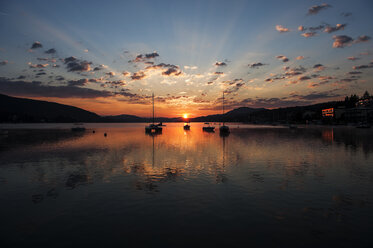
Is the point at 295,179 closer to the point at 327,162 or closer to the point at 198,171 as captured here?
the point at 198,171

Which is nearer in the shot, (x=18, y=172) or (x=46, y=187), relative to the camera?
(x=46, y=187)

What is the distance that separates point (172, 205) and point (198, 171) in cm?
868

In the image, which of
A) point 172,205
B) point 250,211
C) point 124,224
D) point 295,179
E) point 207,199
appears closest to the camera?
point 124,224

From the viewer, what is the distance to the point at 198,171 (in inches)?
818

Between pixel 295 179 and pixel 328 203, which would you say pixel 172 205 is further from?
pixel 295 179

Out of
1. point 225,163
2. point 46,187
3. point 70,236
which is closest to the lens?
point 70,236

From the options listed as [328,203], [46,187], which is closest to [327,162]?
[328,203]

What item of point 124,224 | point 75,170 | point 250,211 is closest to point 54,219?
point 124,224

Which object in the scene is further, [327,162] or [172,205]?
[327,162]

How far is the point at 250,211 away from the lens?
11336 mm

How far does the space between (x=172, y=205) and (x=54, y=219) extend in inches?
234

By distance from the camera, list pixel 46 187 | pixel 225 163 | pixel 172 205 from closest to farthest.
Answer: pixel 172 205 → pixel 46 187 → pixel 225 163

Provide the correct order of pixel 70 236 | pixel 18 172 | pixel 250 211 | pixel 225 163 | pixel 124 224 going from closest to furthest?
pixel 70 236 → pixel 124 224 → pixel 250 211 → pixel 18 172 → pixel 225 163

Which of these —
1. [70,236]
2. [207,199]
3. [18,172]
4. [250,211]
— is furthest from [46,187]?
[250,211]
